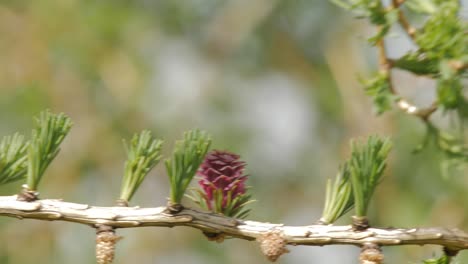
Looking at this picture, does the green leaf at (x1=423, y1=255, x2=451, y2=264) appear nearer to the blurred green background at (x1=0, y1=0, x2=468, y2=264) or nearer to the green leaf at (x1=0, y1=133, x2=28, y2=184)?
the green leaf at (x1=0, y1=133, x2=28, y2=184)

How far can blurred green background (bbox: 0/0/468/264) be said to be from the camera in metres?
1.38

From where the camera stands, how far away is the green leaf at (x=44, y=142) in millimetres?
468

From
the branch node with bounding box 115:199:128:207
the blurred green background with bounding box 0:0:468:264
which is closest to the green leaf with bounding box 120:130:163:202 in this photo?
the branch node with bounding box 115:199:128:207

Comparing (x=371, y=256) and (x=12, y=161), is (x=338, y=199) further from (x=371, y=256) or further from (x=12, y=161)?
(x=12, y=161)

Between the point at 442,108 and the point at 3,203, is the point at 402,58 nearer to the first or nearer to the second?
the point at 442,108

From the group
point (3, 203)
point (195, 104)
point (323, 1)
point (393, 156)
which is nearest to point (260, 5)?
point (323, 1)

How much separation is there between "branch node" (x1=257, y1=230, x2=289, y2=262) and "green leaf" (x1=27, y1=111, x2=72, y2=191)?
113 mm

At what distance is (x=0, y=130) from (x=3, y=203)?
38.0 inches

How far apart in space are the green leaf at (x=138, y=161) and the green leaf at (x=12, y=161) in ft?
0.18

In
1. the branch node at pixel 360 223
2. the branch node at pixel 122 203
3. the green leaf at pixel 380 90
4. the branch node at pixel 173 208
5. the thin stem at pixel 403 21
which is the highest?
the thin stem at pixel 403 21

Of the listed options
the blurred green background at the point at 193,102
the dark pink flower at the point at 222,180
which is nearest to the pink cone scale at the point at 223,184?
the dark pink flower at the point at 222,180

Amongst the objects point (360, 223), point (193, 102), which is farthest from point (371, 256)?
point (193, 102)

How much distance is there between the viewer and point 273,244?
1.47 feet

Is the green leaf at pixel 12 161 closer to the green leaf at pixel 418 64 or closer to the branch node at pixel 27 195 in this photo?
the branch node at pixel 27 195
